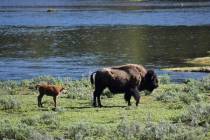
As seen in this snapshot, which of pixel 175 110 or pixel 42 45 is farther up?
pixel 42 45

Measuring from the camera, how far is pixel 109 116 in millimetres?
16703

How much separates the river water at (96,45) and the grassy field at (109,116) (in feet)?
45.6

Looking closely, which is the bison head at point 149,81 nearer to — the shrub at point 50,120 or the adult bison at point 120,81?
the adult bison at point 120,81

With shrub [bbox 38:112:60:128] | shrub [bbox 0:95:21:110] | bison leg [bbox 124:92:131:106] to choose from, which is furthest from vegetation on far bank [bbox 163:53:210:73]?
shrub [bbox 38:112:60:128]

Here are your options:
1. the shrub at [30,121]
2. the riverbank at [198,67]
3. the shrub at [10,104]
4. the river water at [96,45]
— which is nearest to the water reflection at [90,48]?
the river water at [96,45]

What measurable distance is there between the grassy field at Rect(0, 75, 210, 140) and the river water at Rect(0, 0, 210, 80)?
1390cm

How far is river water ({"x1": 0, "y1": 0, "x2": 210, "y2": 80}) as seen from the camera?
4422 cm

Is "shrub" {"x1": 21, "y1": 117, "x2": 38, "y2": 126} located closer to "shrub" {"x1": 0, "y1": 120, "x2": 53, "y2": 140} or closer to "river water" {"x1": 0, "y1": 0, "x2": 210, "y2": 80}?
"shrub" {"x1": 0, "y1": 120, "x2": 53, "y2": 140}

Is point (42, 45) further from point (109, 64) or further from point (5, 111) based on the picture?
point (5, 111)

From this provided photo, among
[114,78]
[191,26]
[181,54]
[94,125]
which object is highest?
[191,26]

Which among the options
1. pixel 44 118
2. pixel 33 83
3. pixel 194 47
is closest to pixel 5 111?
pixel 44 118

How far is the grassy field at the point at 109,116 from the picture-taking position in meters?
13.5

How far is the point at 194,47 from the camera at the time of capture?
6012cm

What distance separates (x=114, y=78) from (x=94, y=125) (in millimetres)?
4305
